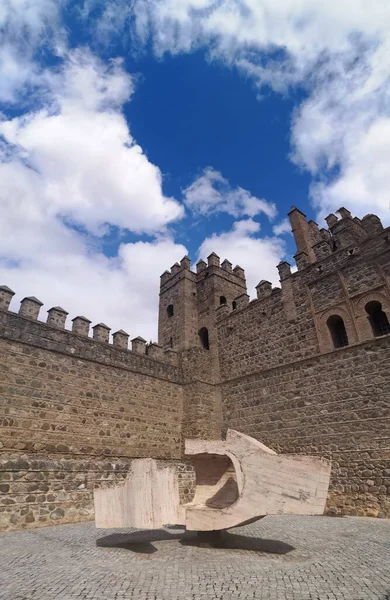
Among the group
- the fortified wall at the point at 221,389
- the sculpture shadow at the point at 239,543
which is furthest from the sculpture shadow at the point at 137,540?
the fortified wall at the point at 221,389

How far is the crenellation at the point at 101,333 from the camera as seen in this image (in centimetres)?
1151

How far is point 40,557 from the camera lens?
422 centimetres

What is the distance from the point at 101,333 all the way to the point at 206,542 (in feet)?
26.1

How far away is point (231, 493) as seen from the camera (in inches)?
221

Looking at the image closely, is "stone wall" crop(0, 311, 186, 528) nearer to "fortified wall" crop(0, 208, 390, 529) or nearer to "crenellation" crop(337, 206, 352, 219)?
"fortified wall" crop(0, 208, 390, 529)

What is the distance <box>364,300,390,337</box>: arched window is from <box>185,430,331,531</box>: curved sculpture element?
6.79m

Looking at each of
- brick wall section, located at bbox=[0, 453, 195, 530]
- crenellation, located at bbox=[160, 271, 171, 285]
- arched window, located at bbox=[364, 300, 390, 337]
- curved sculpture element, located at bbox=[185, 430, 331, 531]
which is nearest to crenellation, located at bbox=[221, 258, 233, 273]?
crenellation, located at bbox=[160, 271, 171, 285]

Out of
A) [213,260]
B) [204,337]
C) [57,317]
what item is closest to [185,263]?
[213,260]

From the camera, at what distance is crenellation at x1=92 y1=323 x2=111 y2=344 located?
11508mm

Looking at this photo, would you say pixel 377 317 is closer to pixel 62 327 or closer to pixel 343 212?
pixel 343 212

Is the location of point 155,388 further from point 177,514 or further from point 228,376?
point 177,514

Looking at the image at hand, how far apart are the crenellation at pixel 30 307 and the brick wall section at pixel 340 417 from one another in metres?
8.10

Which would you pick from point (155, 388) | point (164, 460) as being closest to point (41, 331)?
point (155, 388)

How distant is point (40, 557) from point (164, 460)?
7840 millimetres
